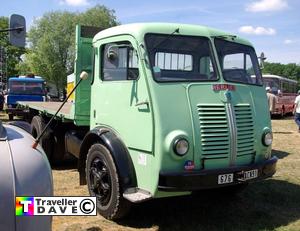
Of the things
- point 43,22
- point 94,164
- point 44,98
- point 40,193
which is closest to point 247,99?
point 94,164

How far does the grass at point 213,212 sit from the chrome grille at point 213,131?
3.19 ft

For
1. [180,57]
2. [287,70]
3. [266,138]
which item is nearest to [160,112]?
[180,57]

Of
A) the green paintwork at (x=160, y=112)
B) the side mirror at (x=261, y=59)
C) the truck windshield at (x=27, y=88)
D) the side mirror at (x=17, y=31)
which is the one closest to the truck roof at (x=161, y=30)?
the green paintwork at (x=160, y=112)

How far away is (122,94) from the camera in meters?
5.98

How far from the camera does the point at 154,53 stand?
5715 mm

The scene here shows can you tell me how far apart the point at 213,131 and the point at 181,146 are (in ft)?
1.68

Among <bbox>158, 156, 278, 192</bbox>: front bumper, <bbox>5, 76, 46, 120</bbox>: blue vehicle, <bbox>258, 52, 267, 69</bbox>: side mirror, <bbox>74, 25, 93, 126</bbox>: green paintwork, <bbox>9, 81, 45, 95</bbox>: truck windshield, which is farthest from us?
<bbox>9, 81, 45, 95</bbox>: truck windshield

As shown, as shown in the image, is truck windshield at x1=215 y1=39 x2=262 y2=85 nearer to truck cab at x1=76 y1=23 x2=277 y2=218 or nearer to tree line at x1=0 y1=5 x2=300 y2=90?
truck cab at x1=76 y1=23 x2=277 y2=218

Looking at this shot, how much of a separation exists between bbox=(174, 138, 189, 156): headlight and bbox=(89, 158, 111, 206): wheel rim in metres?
1.15

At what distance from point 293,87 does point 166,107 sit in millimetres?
29980

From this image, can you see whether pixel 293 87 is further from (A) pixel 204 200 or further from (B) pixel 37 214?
(B) pixel 37 214

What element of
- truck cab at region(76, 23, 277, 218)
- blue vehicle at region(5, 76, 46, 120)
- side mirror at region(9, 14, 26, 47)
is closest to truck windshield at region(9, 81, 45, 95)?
blue vehicle at region(5, 76, 46, 120)

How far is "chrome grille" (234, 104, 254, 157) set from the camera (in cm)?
577

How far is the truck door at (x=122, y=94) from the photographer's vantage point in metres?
5.51
